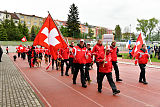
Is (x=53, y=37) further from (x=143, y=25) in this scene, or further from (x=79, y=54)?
(x=143, y=25)

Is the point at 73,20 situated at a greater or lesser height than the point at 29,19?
lesser

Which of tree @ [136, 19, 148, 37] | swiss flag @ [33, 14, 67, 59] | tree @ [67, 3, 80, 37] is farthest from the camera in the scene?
tree @ [136, 19, 148, 37]

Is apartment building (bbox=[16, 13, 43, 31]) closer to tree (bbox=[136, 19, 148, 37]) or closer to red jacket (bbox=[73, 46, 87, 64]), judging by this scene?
tree (bbox=[136, 19, 148, 37])

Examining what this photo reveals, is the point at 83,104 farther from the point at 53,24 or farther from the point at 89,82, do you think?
the point at 53,24

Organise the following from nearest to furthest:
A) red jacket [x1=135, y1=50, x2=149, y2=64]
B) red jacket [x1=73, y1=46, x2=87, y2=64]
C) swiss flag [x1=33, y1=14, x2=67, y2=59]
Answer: swiss flag [x1=33, y1=14, x2=67, y2=59], red jacket [x1=73, y1=46, x2=87, y2=64], red jacket [x1=135, y1=50, x2=149, y2=64]

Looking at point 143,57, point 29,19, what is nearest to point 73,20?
point 29,19

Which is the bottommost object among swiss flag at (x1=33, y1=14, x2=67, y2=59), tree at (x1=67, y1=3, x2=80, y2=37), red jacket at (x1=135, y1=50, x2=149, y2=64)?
red jacket at (x1=135, y1=50, x2=149, y2=64)

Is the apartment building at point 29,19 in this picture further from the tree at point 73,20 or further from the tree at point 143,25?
the tree at point 143,25

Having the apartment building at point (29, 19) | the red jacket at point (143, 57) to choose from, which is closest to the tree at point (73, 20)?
the apartment building at point (29, 19)

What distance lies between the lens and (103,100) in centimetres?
537

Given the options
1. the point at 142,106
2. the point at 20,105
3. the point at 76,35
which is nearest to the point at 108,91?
the point at 142,106

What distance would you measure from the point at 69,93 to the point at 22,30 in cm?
5727

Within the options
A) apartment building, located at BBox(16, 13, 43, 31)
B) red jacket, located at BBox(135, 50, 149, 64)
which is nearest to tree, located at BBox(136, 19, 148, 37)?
apartment building, located at BBox(16, 13, 43, 31)

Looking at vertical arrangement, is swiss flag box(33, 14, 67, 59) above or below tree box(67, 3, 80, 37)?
below
